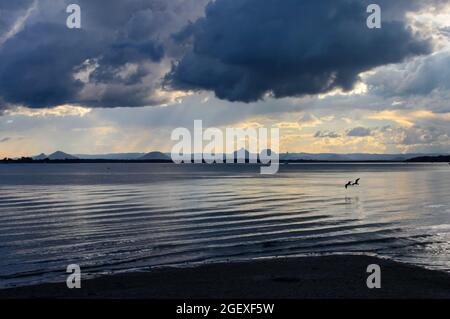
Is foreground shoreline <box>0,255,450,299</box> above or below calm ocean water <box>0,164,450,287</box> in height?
above

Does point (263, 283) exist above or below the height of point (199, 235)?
above

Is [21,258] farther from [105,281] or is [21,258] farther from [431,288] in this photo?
[431,288]

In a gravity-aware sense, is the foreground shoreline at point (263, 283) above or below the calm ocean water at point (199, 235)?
above

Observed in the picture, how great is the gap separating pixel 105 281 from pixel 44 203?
45.4m

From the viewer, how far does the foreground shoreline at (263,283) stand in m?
17.5

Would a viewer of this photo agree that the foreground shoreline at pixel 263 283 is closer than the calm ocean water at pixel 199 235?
Yes

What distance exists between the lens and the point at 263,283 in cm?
1942

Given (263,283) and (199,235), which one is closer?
(263,283)

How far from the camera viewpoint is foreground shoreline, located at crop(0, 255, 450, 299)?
57.5 ft

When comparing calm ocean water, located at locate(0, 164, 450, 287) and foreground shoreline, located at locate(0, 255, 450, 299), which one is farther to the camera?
calm ocean water, located at locate(0, 164, 450, 287)
